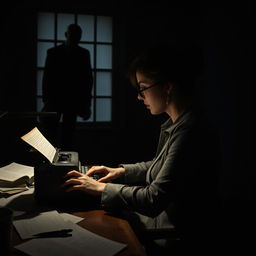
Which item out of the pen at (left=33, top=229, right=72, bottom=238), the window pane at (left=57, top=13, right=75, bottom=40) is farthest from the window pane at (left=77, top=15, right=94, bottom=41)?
the pen at (left=33, top=229, right=72, bottom=238)

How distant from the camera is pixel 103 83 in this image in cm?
498

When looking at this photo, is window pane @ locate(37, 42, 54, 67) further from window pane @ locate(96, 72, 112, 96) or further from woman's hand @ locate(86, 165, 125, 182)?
woman's hand @ locate(86, 165, 125, 182)

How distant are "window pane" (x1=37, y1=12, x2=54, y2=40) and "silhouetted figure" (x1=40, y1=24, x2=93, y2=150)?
0.79 m

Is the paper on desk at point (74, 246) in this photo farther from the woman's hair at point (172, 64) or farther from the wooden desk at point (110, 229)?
the woman's hair at point (172, 64)

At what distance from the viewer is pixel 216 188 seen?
4.52 ft

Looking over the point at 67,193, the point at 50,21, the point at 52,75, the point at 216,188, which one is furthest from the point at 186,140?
the point at 50,21

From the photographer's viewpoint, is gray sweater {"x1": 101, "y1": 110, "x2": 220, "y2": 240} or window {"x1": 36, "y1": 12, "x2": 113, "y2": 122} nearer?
gray sweater {"x1": 101, "y1": 110, "x2": 220, "y2": 240}

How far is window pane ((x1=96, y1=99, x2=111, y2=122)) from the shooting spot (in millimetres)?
4977

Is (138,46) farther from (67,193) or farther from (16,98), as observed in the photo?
(67,193)

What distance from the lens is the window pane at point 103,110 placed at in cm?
498

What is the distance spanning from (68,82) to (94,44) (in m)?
1.12

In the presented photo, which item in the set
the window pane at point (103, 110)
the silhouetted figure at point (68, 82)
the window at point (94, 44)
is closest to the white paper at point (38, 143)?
the silhouetted figure at point (68, 82)

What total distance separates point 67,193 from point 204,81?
148 inches

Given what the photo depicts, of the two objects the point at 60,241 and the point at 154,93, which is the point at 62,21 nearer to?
the point at 154,93
